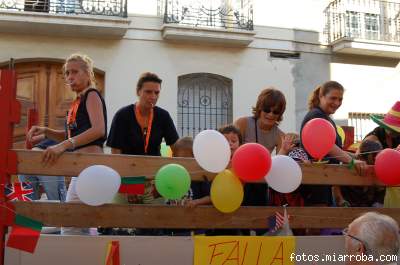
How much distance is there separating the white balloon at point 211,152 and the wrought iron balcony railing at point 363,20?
9.71 meters

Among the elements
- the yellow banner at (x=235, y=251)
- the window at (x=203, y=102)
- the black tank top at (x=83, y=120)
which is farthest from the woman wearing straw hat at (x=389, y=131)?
the window at (x=203, y=102)

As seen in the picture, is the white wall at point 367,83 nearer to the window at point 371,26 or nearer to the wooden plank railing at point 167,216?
the window at point 371,26

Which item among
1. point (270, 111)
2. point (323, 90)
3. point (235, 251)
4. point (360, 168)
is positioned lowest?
point (235, 251)

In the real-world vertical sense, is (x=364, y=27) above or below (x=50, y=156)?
above

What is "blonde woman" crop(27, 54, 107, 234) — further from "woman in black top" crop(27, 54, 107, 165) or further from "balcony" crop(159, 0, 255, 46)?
"balcony" crop(159, 0, 255, 46)

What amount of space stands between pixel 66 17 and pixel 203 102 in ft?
10.8

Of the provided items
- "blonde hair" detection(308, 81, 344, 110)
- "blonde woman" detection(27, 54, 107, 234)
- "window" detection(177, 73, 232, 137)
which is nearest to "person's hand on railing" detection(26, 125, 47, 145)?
"blonde woman" detection(27, 54, 107, 234)

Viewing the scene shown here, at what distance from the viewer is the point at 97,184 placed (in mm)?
2873

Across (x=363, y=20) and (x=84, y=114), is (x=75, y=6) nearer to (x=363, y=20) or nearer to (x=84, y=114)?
(x=363, y=20)

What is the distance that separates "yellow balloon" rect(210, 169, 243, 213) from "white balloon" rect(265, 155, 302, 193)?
247 mm

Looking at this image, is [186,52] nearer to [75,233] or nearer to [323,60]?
[323,60]

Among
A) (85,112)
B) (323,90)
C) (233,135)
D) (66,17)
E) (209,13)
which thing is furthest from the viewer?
(209,13)

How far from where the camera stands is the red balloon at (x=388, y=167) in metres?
3.62

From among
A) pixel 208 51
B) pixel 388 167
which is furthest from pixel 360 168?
pixel 208 51
